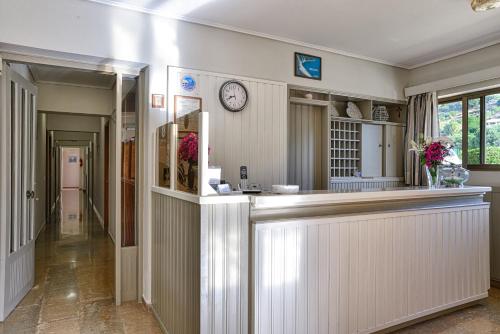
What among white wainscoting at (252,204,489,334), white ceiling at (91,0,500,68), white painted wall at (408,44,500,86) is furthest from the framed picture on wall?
white painted wall at (408,44,500,86)

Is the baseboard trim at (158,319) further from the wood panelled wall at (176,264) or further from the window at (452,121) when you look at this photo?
the window at (452,121)

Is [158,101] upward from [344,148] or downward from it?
upward

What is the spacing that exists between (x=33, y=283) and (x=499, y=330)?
4.64 m

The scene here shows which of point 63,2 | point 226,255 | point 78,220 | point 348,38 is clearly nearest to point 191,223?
point 226,255

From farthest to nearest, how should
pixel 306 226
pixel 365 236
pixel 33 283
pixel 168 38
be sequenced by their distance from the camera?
pixel 33 283 < pixel 168 38 < pixel 365 236 < pixel 306 226

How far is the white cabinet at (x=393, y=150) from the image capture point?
5.01m

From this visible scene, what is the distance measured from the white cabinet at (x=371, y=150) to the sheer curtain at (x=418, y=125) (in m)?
0.40

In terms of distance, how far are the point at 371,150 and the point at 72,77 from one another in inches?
190

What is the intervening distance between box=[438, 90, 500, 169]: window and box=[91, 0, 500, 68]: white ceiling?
671 millimetres

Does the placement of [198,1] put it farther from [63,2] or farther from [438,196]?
[438,196]

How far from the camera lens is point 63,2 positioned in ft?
9.16

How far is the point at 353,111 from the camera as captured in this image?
15.9 ft

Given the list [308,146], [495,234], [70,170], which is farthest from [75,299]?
[70,170]

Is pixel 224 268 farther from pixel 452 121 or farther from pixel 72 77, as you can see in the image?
pixel 72 77
